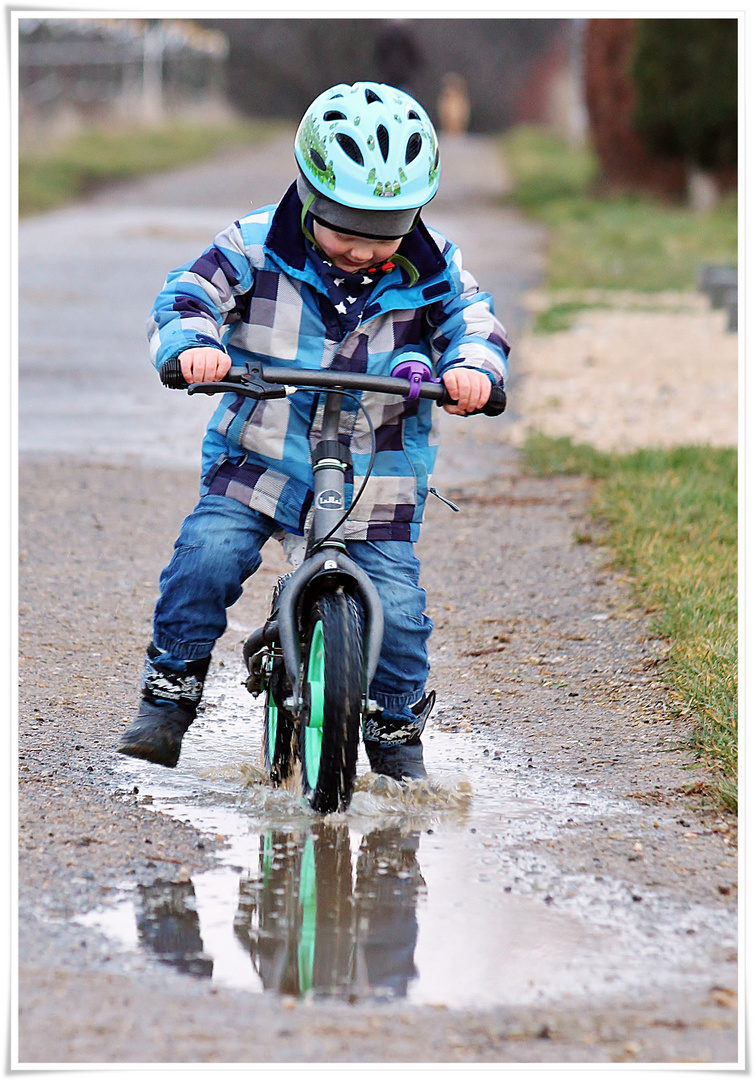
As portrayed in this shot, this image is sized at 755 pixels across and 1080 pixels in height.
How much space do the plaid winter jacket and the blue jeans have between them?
2.1 inches

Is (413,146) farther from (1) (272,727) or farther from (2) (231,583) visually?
(1) (272,727)

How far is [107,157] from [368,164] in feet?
65.8

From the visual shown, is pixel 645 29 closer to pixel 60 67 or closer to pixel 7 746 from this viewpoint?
pixel 60 67

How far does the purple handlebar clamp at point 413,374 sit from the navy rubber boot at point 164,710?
839 millimetres

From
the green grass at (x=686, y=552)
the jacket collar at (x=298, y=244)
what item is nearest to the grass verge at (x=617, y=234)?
the green grass at (x=686, y=552)

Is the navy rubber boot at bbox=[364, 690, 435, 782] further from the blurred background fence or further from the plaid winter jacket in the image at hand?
the blurred background fence

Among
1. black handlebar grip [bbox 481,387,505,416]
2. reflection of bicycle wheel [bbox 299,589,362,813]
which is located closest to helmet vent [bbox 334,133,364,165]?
black handlebar grip [bbox 481,387,505,416]

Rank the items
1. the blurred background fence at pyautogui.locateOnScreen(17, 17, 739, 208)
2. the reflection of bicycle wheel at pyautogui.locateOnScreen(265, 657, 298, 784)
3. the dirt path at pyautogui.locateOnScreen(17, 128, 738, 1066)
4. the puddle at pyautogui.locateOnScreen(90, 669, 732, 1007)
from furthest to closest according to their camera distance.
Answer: the blurred background fence at pyautogui.locateOnScreen(17, 17, 739, 208)
the reflection of bicycle wheel at pyautogui.locateOnScreen(265, 657, 298, 784)
the puddle at pyautogui.locateOnScreen(90, 669, 732, 1007)
the dirt path at pyautogui.locateOnScreen(17, 128, 738, 1066)

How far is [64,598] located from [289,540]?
5.85ft

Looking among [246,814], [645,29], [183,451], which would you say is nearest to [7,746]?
[246,814]

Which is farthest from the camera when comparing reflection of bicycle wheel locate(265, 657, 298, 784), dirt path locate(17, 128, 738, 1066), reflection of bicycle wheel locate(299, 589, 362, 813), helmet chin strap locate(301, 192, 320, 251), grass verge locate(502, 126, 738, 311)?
grass verge locate(502, 126, 738, 311)

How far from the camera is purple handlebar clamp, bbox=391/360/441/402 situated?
3.24 meters

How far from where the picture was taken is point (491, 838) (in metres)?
3.34

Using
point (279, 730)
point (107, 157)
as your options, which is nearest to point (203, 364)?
point (279, 730)
